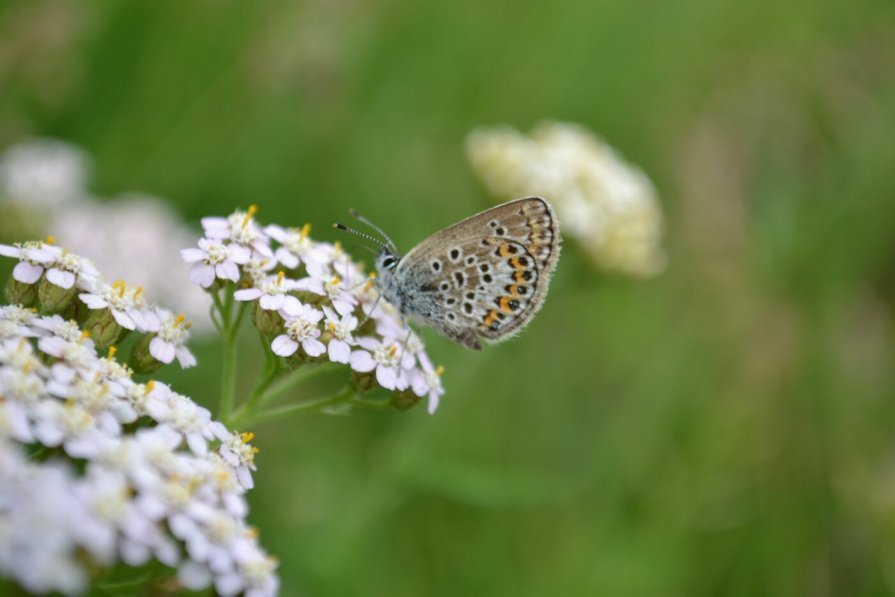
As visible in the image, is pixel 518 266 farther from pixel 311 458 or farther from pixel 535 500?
pixel 311 458

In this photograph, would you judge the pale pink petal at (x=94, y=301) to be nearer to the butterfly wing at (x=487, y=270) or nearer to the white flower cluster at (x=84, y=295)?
the white flower cluster at (x=84, y=295)

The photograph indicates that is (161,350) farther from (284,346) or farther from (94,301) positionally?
(284,346)

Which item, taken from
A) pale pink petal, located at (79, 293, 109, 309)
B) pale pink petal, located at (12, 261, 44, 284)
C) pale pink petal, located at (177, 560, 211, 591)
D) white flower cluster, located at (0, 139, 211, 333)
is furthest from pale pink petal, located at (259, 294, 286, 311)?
Answer: white flower cluster, located at (0, 139, 211, 333)

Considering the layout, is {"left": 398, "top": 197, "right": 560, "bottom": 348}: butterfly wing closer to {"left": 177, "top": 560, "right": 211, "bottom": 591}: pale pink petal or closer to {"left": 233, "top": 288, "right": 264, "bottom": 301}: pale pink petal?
{"left": 233, "top": 288, "right": 264, "bottom": 301}: pale pink petal

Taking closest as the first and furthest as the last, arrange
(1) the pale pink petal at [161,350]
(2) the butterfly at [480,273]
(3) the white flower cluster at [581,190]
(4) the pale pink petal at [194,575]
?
1. (4) the pale pink petal at [194,575]
2. (1) the pale pink petal at [161,350]
3. (2) the butterfly at [480,273]
4. (3) the white flower cluster at [581,190]

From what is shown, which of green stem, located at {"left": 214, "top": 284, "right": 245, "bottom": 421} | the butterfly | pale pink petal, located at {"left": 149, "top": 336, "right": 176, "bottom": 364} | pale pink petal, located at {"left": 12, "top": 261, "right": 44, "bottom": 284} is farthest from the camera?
the butterfly

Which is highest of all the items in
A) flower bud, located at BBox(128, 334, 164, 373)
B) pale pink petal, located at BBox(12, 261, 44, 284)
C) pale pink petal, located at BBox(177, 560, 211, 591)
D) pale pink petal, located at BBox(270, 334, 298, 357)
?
pale pink petal, located at BBox(270, 334, 298, 357)

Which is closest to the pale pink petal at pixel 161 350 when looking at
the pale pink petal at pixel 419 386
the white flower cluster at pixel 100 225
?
the pale pink petal at pixel 419 386

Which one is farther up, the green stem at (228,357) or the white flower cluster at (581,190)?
the white flower cluster at (581,190)
